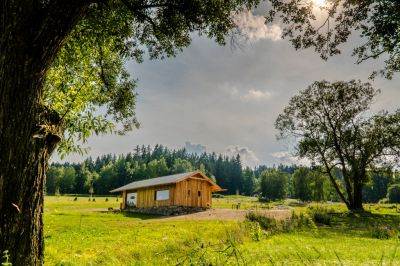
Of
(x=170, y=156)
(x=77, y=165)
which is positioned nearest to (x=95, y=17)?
(x=170, y=156)

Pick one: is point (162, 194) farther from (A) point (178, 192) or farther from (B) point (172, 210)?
(B) point (172, 210)

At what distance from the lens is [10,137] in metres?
4.68

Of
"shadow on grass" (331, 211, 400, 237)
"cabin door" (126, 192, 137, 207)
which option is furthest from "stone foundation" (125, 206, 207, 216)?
"shadow on grass" (331, 211, 400, 237)

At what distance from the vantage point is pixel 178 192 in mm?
44875

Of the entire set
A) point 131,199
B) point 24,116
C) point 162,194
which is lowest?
point 131,199

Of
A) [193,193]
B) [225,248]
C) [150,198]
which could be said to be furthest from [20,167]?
[150,198]

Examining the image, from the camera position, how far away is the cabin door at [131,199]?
54.4 meters

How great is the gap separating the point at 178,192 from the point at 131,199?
14.4 metres

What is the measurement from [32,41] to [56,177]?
146711mm

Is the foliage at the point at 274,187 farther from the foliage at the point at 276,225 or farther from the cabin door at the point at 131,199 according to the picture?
the foliage at the point at 276,225

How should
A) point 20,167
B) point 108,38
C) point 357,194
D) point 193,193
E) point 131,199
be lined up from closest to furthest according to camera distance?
point 20,167 → point 108,38 → point 357,194 → point 193,193 → point 131,199

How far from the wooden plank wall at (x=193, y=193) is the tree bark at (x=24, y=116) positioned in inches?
1586

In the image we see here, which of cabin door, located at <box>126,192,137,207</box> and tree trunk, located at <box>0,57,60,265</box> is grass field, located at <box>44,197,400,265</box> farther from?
cabin door, located at <box>126,192,137,207</box>

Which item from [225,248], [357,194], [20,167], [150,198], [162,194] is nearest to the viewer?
[225,248]
